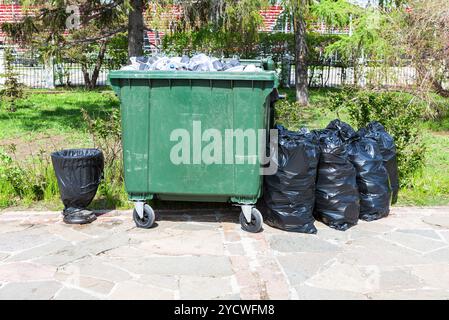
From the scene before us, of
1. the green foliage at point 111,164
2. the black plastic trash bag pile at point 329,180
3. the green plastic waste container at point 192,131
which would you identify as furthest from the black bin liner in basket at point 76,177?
the black plastic trash bag pile at point 329,180

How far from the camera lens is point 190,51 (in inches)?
589

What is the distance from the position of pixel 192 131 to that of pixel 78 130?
5155 mm

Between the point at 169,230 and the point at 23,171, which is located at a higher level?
the point at 23,171

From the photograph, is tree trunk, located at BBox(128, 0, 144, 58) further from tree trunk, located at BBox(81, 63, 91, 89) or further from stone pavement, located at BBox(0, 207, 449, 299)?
tree trunk, located at BBox(81, 63, 91, 89)

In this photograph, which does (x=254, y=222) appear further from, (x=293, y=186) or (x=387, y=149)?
(x=387, y=149)

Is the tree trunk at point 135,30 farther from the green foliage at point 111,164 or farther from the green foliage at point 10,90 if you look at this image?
the green foliage at point 111,164

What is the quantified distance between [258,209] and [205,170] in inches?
30.7

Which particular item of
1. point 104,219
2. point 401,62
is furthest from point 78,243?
point 401,62

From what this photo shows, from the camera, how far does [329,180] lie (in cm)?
506

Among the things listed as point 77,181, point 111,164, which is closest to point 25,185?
point 111,164

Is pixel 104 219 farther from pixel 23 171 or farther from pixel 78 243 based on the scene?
pixel 23 171

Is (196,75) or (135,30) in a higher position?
(135,30)
